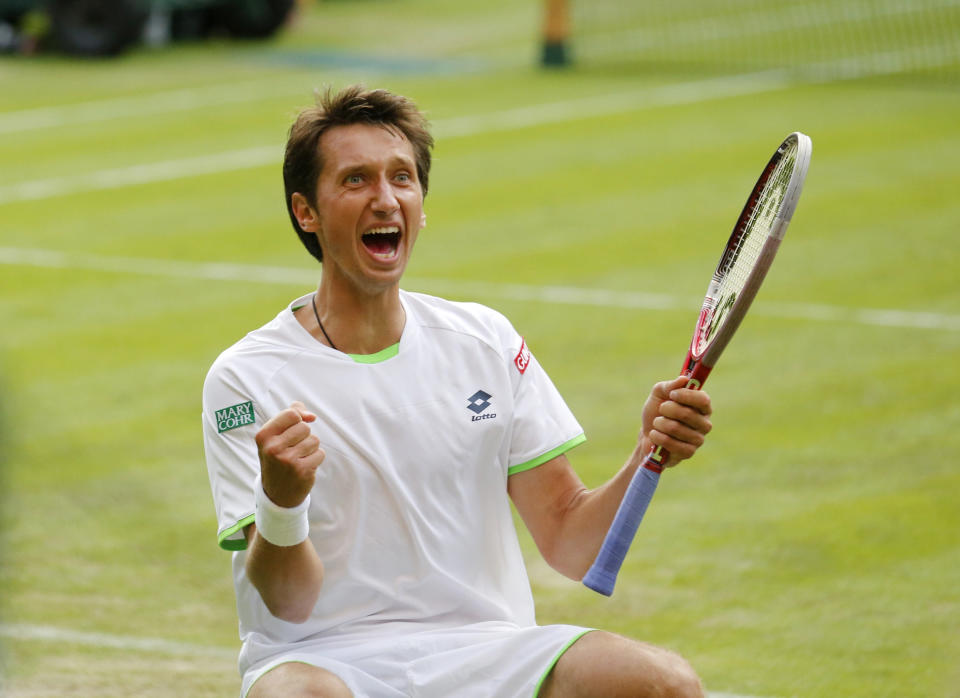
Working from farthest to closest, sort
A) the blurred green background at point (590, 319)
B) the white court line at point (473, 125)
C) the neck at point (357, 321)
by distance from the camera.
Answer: the white court line at point (473, 125)
the blurred green background at point (590, 319)
the neck at point (357, 321)

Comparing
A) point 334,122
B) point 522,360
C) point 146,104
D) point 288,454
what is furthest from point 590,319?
point 146,104

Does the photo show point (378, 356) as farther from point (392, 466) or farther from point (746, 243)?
point (746, 243)

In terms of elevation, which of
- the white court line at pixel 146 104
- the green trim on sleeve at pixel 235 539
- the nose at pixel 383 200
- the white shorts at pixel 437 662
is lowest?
the white court line at pixel 146 104

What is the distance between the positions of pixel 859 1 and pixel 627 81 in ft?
27.1

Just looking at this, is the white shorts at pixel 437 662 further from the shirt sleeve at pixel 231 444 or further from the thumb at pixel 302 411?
the thumb at pixel 302 411

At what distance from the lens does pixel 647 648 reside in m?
3.85

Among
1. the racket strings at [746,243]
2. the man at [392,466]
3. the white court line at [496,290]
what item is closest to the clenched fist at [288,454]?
the man at [392,466]

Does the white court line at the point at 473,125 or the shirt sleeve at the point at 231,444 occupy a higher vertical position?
Answer: the shirt sleeve at the point at 231,444

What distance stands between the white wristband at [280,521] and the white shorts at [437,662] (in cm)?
35

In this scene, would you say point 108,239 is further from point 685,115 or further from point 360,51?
point 360,51

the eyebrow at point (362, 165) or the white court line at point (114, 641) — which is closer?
the eyebrow at point (362, 165)

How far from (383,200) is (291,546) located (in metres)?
0.91

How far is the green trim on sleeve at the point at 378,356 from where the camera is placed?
429 centimetres

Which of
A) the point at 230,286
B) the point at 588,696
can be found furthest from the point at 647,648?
the point at 230,286
